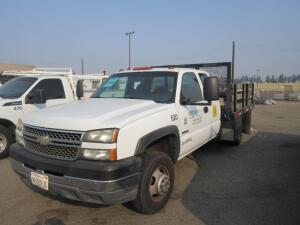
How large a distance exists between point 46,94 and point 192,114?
4.15m

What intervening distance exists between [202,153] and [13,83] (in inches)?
193

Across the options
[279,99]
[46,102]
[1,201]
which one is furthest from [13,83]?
[279,99]

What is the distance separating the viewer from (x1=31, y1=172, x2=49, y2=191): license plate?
11.3ft

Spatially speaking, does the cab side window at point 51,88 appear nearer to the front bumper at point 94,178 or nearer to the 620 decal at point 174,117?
the 620 decal at point 174,117

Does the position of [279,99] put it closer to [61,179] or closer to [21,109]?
[21,109]

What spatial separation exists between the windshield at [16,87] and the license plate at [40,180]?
3843mm

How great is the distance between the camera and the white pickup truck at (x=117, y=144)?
10.6ft

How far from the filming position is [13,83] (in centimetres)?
737

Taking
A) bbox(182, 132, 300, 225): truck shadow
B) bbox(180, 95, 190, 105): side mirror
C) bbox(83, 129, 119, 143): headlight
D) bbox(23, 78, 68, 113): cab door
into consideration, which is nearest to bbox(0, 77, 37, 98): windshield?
bbox(23, 78, 68, 113): cab door

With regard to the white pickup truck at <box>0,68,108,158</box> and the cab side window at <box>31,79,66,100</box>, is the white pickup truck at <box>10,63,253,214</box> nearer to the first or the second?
the white pickup truck at <box>0,68,108,158</box>

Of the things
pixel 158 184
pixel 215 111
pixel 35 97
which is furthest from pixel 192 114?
pixel 35 97

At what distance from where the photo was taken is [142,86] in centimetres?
488

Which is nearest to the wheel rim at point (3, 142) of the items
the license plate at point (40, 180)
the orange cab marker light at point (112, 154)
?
the license plate at point (40, 180)

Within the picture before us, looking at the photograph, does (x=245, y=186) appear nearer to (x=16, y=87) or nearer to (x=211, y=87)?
(x=211, y=87)
